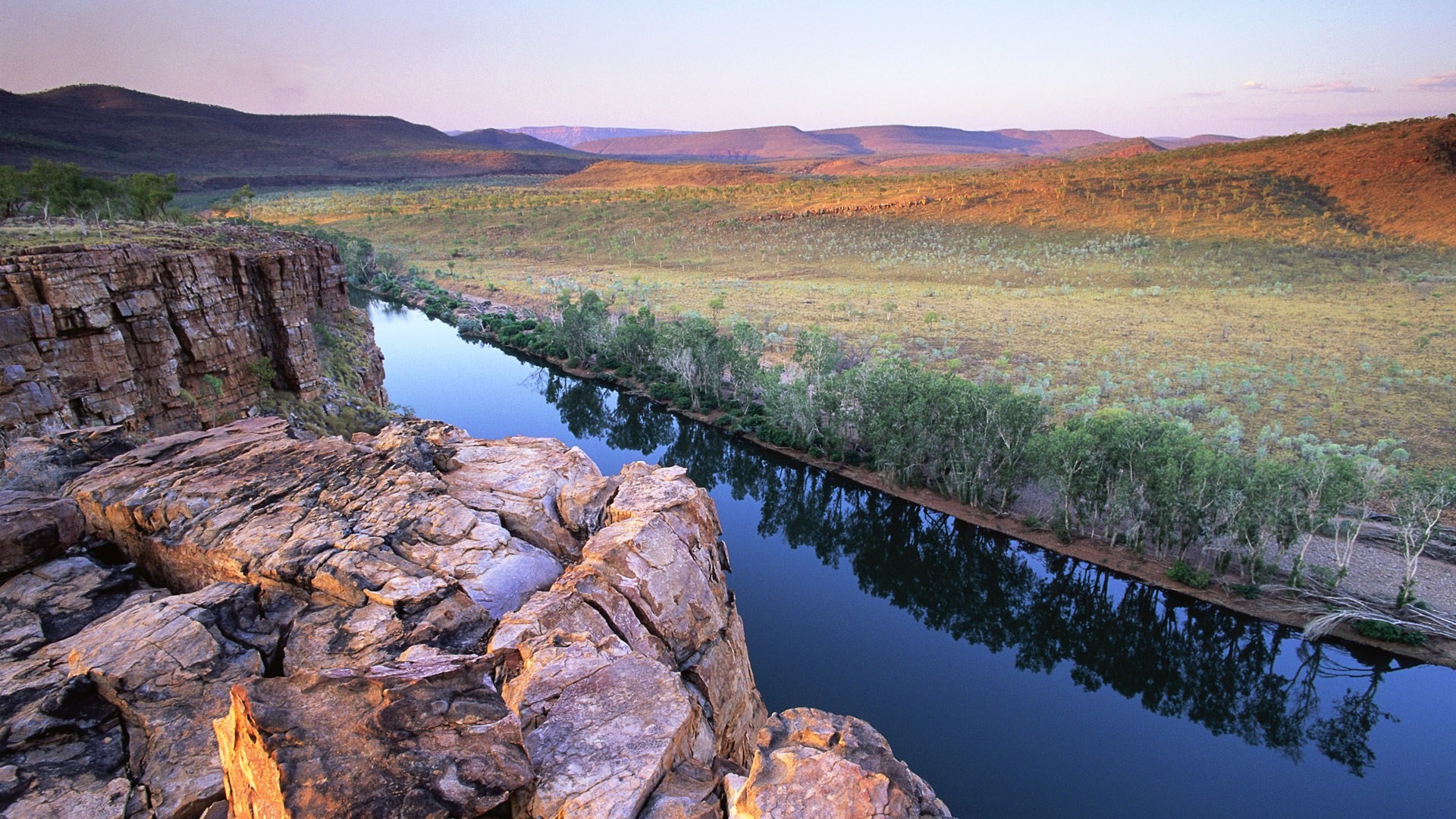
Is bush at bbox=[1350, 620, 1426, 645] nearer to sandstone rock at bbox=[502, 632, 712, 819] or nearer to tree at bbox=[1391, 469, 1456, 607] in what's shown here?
tree at bbox=[1391, 469, 1456, 607]

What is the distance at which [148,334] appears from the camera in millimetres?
21969

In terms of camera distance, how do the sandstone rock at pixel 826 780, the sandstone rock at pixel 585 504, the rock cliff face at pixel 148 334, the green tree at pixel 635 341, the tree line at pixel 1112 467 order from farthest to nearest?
the green tree at pixel 635 341 → the tree line at pixel 1112 467 → the rock cliff face at pixel 148 334 → the sandstone rock at pixel 585 504 → the sandstone rock at pixel 826 780

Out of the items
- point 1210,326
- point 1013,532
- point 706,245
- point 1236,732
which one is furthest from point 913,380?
point 706,245

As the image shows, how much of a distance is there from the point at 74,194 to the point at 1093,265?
313ft

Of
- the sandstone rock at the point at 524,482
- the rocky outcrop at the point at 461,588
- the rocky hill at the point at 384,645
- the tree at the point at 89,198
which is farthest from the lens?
the tree at the point at 89,198

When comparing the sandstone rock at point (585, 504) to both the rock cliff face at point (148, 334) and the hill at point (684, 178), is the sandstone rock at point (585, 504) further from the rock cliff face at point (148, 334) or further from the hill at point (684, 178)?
the hill at point (684, 178)

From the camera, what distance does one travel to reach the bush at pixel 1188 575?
93.4ft

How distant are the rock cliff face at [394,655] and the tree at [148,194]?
43.8 metres

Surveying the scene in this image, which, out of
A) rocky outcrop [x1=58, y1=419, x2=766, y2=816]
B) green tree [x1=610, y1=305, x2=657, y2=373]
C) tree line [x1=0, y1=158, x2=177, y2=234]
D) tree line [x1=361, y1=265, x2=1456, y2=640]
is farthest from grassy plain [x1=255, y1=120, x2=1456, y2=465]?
rocky outcrop [x1=58, y1=419, x2=766, y2=816]

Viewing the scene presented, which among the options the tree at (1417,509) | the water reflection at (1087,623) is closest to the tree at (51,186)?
the water reflection at (1087,623)

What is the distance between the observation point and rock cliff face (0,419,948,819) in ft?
23.7

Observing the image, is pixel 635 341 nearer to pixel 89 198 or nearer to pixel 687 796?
pixel 89 198

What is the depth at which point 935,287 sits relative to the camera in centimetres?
8212

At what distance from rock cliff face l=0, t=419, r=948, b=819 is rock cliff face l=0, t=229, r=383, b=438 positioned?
27.2 ft
